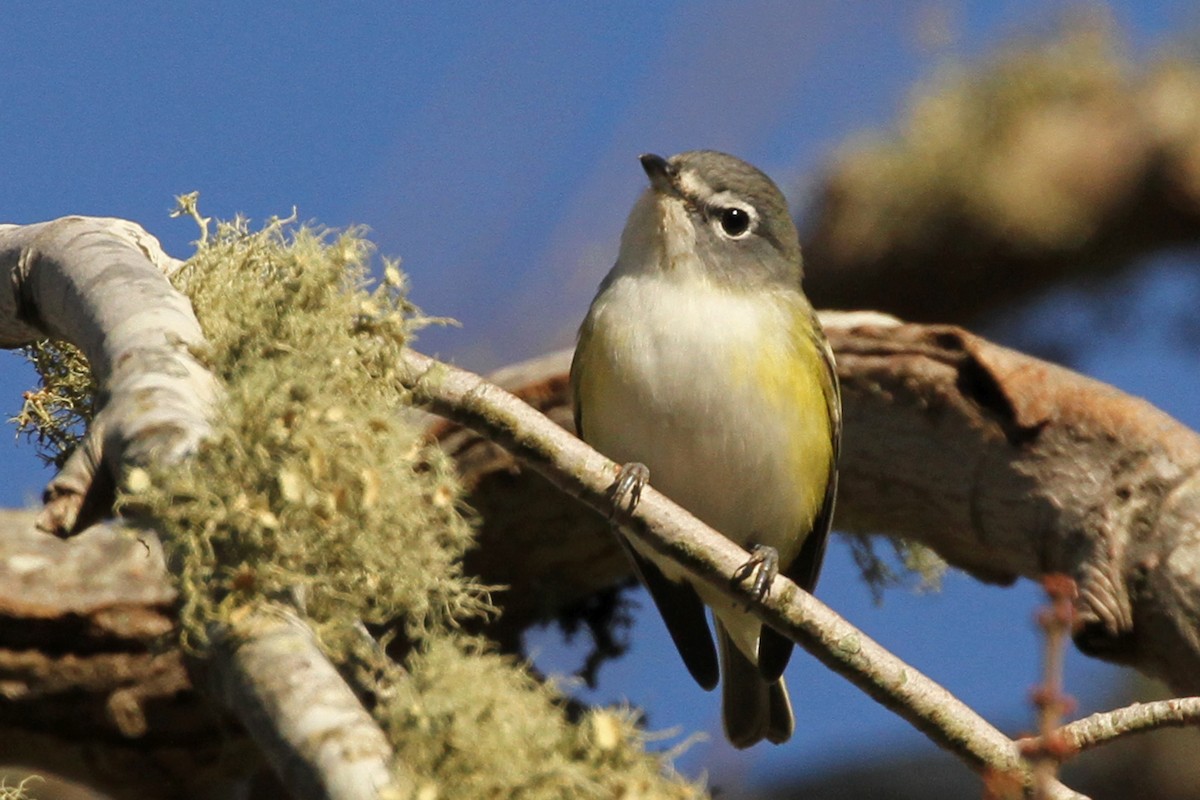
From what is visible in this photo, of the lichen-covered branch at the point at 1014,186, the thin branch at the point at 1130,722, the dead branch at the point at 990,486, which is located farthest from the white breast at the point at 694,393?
the lichen-covered branch at the point at 1014,186

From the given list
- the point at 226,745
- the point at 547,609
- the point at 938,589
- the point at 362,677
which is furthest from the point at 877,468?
the point at 362,677

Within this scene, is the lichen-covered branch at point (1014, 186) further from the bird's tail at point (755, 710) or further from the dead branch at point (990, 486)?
the bird's tail at point (755, 710)

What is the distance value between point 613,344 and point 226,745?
176 cm

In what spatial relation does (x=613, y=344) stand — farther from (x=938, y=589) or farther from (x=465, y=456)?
(x=938, y=589)

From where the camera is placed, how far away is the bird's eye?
442 cm

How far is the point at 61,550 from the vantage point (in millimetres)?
4410

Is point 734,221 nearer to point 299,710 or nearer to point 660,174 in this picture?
point 660,174

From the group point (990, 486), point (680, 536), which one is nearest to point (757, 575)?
point (680, 536)

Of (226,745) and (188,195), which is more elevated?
(188,195)

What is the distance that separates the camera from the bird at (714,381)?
4.03 meters

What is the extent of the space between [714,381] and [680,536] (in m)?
1.16

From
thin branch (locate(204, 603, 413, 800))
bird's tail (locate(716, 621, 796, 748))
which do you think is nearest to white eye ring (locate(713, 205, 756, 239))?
bird's tail (locate(716, 621, 796, 748))

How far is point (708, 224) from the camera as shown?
173 inches

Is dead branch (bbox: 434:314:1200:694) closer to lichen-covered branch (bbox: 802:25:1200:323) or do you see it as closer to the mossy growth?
the mossy growth
